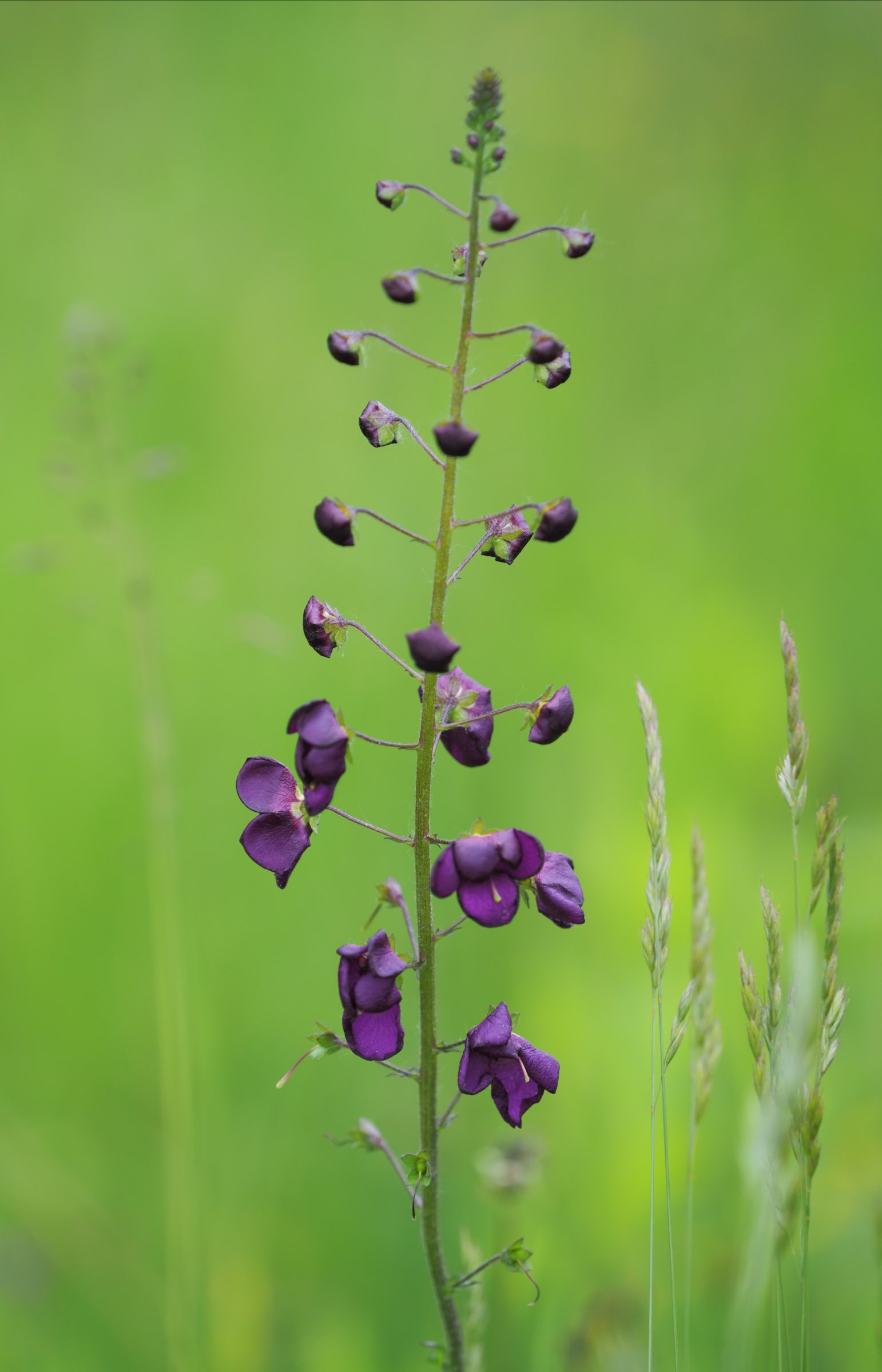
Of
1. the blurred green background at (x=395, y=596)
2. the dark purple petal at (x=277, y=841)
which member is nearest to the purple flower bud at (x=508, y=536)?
the dark purple petal at (x=277, y=841)

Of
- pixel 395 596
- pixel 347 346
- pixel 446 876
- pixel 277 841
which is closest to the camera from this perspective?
pixel 446 876

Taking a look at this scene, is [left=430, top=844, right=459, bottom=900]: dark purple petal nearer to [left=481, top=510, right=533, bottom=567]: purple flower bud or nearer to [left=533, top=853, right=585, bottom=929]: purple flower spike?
[left=533, top=853, right=585, bottom=929]: purple flower spike

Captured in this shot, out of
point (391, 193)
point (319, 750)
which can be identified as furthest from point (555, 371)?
point (319, 750)

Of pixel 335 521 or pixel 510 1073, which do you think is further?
pixel 510 1073

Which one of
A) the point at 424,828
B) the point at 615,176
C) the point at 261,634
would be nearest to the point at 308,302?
the point at 615,176

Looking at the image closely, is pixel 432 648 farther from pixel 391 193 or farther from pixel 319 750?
pixel 391 193

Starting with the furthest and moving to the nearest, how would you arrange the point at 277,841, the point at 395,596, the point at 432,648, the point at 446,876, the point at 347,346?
the point at 395,596 → the point at 277,841 → the point at 347,346 → the point at 446,876 → the point at 432,648
